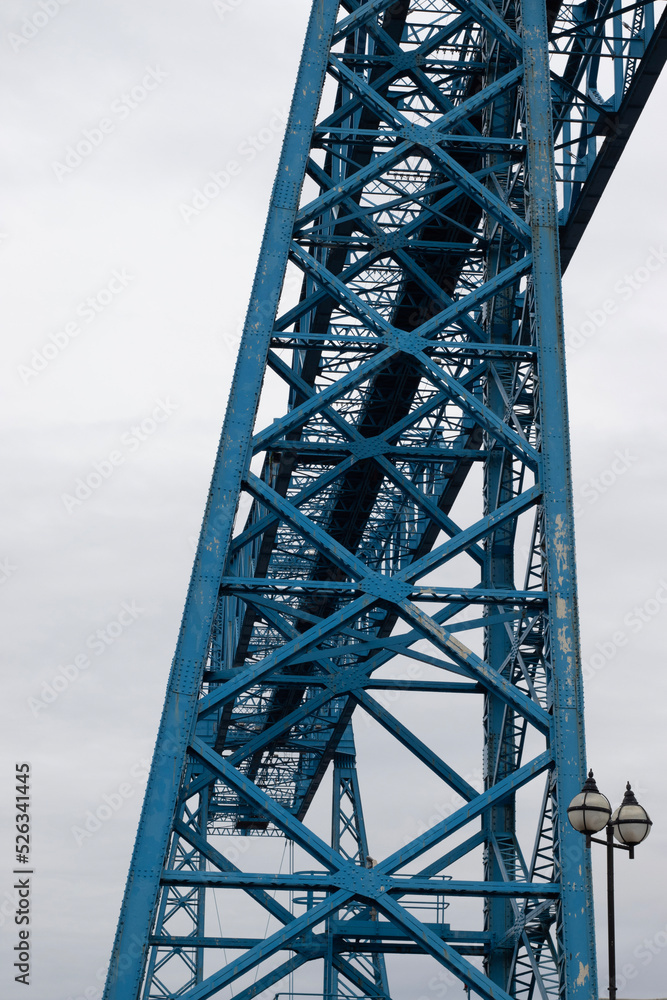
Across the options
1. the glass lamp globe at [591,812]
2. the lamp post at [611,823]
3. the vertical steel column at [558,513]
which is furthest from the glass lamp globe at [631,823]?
the vertical steel column at [558,513]

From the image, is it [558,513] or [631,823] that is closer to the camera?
[631,823]

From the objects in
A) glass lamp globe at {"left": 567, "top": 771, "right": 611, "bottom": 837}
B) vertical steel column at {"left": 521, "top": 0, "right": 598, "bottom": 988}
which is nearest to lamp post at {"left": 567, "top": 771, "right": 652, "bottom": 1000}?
glass lamp globe at {"left": 567, "top": 771, "right": 611, "bottom": 837}

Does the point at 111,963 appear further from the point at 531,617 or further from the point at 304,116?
the point at 304,116

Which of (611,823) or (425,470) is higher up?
(425,470)

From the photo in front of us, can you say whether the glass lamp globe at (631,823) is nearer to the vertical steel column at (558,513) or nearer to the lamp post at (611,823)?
the lamp post at (611,823)

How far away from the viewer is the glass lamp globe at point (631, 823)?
535 inches

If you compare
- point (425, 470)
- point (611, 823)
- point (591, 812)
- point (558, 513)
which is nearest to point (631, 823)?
point (611, 823)

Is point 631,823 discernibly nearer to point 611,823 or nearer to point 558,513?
point 611,823

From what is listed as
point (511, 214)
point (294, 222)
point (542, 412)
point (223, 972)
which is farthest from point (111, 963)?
point (511, 214)

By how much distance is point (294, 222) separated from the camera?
1948cm

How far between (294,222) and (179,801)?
769cm

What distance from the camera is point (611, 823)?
1386 cm

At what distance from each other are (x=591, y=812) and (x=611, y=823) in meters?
0.52

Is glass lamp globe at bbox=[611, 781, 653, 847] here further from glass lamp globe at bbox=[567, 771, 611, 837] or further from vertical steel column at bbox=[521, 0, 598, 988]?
vertical steel column at bbox=[521, 0, 598, 988]
